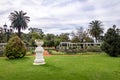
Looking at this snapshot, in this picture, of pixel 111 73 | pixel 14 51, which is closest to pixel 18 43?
pixel 14 51

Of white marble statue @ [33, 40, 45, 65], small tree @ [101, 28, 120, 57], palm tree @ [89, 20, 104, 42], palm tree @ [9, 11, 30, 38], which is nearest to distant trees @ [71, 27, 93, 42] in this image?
palm tree @ [89, 20, 104, 42]

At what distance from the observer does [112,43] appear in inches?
973

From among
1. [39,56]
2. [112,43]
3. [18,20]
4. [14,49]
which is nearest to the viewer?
[39,56]

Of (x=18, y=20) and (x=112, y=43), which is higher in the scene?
(x=18, y=20)

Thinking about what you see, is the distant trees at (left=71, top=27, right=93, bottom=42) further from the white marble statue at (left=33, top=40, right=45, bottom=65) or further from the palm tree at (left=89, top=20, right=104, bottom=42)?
the white marble statue at (left=33, top=40, right=45, bottom=65)

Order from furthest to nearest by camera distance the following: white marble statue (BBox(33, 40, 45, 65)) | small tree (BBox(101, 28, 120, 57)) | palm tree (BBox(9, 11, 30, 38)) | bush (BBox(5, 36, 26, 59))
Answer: palm tree (BBox(9, 11, 30, 38)) < small tree (BBox(101, 28, 120, 57)) < bush (BBox(5, 36, 26, 59)) < white marble statue (BBox(33, 40, 45, 65))

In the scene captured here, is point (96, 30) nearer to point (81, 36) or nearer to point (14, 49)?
point (81, 36)

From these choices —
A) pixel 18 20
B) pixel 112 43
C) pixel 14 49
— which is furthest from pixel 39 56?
pixel 18 20

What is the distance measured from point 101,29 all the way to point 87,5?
153ft

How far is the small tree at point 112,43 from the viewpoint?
24.1 meters

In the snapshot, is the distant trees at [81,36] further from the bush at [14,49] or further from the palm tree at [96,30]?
the bush at [14,49]

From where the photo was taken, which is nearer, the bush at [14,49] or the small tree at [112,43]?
the bush at [14,49]

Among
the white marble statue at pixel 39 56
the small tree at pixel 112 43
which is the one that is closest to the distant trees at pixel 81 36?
the small tree at pixel 112 43

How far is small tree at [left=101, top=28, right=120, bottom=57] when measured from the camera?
24094 millimetres
